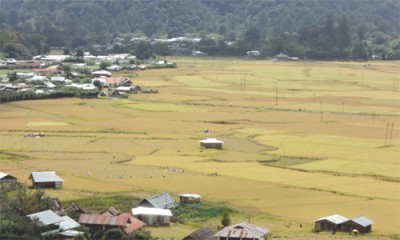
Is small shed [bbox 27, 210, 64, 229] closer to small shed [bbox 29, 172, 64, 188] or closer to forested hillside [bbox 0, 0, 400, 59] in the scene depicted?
small shed [bbox 29, 172, 64, 188]

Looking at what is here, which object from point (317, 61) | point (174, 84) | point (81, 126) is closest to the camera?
point (81, 126)

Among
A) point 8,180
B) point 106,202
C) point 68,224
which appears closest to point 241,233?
point 68,224

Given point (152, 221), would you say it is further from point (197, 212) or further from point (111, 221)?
point (111, 221)

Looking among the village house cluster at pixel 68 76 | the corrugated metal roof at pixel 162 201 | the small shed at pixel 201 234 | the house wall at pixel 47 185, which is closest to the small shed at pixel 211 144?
the house wall at pixel 47 185

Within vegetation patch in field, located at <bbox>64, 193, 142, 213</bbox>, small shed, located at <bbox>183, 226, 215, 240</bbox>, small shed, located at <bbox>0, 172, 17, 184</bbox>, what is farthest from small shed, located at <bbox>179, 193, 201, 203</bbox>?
small shed, located at <bbox>0, 172, 17, 184</bbox>

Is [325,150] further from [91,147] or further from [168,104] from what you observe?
[168,104]

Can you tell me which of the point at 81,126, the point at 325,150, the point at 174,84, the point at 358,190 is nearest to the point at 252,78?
the point at 174,84
